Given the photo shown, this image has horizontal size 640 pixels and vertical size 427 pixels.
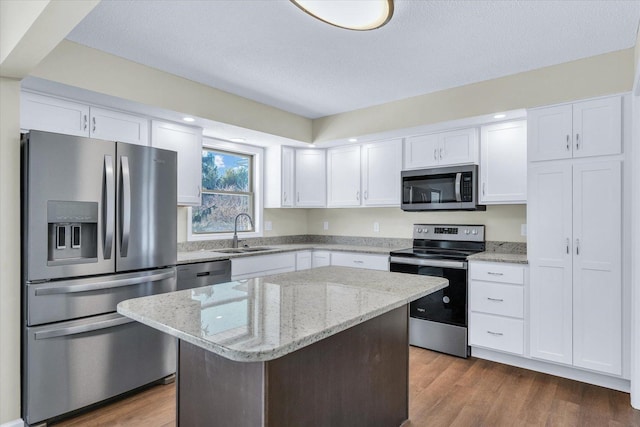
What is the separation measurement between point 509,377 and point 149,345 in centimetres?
273

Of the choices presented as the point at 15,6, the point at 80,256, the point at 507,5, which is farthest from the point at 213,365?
the point at 507,5

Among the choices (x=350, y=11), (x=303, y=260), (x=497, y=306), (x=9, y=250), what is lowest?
(x=497, y=306)

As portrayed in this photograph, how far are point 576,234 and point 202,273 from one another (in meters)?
2.94

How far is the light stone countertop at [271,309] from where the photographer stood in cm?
111

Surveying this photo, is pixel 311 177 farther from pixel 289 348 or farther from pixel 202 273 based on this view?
pixel 289 348

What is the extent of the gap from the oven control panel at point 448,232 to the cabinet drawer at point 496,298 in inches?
26.6

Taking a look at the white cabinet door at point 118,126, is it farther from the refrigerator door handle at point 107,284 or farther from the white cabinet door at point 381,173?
the white cabinet door at point 381,173

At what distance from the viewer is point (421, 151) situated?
12.6ft

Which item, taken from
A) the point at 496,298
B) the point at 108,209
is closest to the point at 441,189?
the point at 496,298

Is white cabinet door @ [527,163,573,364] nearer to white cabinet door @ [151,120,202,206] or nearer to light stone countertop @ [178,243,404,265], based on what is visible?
light stone countertop @ [178,243,404,265]

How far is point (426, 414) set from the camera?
2.38m

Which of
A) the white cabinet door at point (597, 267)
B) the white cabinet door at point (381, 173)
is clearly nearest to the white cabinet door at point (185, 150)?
the white cabinet door at point (381, 173)

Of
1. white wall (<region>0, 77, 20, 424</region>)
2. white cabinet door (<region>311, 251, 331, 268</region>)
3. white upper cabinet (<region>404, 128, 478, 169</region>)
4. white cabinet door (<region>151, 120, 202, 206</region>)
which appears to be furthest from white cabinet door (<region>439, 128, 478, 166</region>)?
white wall (<region>0, 77, 20, 424</region>)

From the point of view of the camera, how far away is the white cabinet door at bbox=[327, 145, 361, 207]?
4.36 meters
